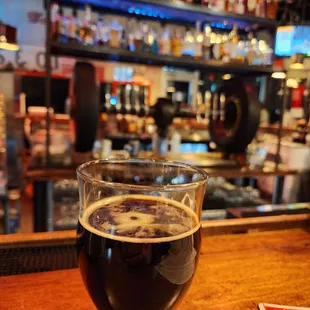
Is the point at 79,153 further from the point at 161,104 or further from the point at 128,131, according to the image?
the point at 128,131

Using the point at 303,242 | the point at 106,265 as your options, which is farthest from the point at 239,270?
the point at 106,265

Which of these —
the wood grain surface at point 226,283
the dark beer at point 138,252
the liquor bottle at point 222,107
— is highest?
the liquor bottle at point 222,107

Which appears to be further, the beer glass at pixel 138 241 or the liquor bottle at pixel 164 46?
the liquor bottle at pixel 164 46

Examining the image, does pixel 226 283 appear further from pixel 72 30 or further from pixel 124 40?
pixel 124 40

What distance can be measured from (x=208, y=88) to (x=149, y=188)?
759 cm

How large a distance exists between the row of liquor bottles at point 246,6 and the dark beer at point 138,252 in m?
2.32

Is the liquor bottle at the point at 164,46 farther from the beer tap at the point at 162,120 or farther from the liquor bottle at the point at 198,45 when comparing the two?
the beer tap at the point at 162,120

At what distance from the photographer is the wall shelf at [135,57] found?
2.19 m

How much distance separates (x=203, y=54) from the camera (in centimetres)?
272

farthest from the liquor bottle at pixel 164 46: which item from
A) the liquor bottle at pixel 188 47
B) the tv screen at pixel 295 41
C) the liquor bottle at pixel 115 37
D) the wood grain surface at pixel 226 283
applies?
the tv screen at pixel 295 41

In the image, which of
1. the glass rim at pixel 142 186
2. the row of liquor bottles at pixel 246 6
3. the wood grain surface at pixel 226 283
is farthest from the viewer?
the row of liquor bottles at pixel 246 6

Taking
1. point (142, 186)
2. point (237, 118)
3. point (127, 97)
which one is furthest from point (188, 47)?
point (142, 186)

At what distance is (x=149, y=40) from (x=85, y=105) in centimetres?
83

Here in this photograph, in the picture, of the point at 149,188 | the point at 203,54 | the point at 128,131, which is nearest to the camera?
the point at 149,188
